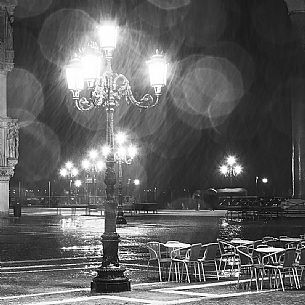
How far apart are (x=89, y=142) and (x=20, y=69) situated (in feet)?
82.3

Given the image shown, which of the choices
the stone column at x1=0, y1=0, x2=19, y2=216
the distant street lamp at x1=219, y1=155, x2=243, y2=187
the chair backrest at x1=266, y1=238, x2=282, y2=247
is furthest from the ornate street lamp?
the distant street lamp at x1=219, y1=155, x2=243, y2=187

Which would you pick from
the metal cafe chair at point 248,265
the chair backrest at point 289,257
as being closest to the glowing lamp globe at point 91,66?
the metal cafe chair at point 248,265

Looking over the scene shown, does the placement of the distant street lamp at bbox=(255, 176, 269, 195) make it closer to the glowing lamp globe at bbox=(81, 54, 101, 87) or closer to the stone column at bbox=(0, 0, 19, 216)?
the stone column at bbox=(0, 0, 19, 216)

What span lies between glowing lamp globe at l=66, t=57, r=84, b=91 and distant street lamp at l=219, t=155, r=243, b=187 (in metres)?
58.5

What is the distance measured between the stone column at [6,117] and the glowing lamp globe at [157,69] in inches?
1500

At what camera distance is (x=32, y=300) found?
46.2ft

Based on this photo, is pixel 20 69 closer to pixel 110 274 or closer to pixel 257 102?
pixel 257 102

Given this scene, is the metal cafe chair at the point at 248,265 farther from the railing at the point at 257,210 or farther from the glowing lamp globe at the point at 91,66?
the railing at the point at 257,210

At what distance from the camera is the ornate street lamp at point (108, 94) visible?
1514 centimetres

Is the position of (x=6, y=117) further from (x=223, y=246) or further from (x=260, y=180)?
(x=260, y=180)

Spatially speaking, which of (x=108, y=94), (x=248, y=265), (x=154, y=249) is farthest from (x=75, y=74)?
(x=248, y=265)

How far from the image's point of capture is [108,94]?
1580 centimetres

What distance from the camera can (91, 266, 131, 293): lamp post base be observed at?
14977mm

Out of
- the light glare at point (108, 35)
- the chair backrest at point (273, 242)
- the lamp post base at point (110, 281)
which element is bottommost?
the lamp post base at point (110, 281)
